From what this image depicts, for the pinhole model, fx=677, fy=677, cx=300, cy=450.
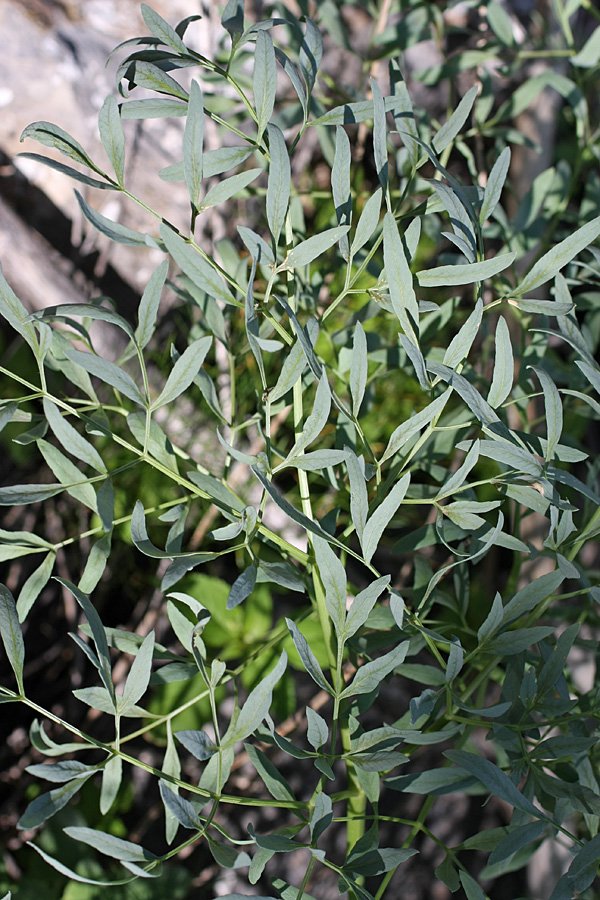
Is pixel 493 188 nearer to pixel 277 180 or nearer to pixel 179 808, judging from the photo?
pixel 277 180

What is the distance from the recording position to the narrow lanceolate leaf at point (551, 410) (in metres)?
0.35

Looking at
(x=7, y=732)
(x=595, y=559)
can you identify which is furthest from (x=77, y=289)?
(x=595, y=559)

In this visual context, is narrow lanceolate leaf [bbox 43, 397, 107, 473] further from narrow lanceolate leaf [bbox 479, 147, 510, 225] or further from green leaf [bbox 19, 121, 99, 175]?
narrow lanceolate leaf [bbox 479, 147, 510, 225]

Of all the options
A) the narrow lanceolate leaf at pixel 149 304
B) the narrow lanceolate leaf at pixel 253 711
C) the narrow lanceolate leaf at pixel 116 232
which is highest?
the narrow lanceolate leaf at pixel 116 232

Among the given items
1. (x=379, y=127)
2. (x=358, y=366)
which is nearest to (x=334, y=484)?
(x=358, y=366)

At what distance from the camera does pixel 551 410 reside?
0.36 metres

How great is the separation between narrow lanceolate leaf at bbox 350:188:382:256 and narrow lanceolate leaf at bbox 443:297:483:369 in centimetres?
7

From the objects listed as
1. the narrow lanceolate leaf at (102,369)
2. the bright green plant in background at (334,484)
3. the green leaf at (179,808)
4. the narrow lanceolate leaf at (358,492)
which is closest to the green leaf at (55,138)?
the bright green plant in background at (334,484)

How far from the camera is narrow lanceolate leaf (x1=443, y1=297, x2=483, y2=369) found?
0.35m

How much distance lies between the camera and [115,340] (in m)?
1.04

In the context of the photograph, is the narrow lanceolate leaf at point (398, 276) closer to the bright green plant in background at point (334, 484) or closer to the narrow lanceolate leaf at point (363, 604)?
the bright green plant in background at point (334, 484)

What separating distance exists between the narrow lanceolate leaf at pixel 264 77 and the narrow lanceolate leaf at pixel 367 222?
0.23ft

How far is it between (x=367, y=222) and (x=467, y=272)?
0.21 ft

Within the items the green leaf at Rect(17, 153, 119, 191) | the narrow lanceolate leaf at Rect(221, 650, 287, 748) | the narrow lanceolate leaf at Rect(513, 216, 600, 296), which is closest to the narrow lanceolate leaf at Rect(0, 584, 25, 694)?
the narrow lanceolate leaf at Rect(221, 650, 287, 748)
